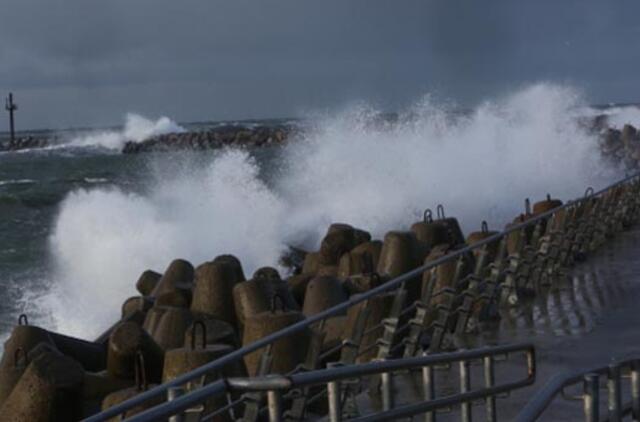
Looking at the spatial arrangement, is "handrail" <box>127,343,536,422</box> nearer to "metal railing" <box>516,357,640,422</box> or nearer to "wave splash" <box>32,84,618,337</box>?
"metal railing" <box>516,357,640,422</box>

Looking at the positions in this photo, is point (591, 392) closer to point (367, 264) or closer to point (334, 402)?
point (334, 402)

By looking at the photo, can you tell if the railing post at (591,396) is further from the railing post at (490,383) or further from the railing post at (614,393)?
the railing post at (490,383)

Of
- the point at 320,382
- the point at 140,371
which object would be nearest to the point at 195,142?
the point at 140,371

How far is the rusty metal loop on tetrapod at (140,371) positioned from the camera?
6512mm

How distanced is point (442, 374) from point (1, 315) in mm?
11034

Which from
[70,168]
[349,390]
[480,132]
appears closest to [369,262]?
[349,390]

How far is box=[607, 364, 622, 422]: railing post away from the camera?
3.77m

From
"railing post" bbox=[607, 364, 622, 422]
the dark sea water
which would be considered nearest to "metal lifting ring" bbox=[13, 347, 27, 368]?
"railing post" bbox=[607, 364, 622, 422]

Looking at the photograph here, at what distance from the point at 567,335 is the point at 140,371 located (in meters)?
2.90

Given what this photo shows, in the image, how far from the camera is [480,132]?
30766mm

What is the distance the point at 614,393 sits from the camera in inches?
153

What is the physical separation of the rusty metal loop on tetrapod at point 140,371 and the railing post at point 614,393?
3202mm

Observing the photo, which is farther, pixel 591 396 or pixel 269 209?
pixel 269 209

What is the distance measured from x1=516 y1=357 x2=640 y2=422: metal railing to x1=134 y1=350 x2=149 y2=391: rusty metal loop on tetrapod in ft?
10.1
